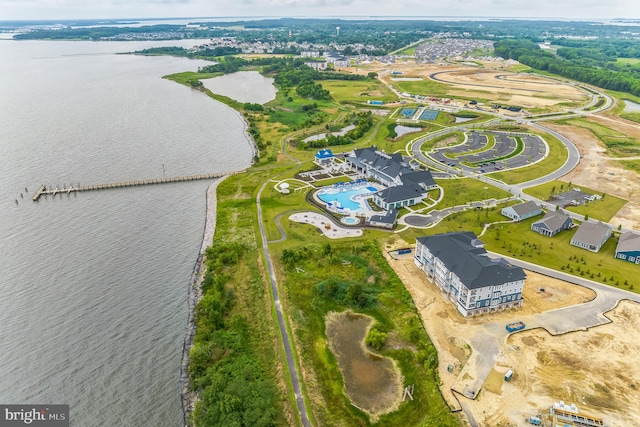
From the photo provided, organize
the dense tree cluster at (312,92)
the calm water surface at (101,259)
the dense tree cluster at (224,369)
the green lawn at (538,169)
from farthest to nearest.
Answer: the dense tree cluster at (312,92) < the green lawn at (538,169) < the calm water surface at (101,259) < the dense tree cluster at (224,369)

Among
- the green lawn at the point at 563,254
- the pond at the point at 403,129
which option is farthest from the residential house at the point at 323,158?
the green lawn at the point at 563,254

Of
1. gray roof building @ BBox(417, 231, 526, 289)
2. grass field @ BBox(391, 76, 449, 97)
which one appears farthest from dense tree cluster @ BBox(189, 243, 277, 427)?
grass field @ BBox(391, 76, 449, 97)

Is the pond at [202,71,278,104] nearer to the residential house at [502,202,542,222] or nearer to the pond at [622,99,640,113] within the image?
the residential house at [502,202,542,222]

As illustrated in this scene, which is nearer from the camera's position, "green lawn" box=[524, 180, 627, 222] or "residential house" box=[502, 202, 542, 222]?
"residential house" box=[502, 202, 542, 222]

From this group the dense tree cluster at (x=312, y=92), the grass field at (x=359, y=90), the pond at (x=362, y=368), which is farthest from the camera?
the grass field at (x=359, y=90)

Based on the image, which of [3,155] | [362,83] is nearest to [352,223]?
[3,155]

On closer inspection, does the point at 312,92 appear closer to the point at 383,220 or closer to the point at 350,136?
the point at 350,136

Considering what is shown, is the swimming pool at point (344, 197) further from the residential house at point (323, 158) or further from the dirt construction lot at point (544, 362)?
the dirt construction lot at point (544, 362)
